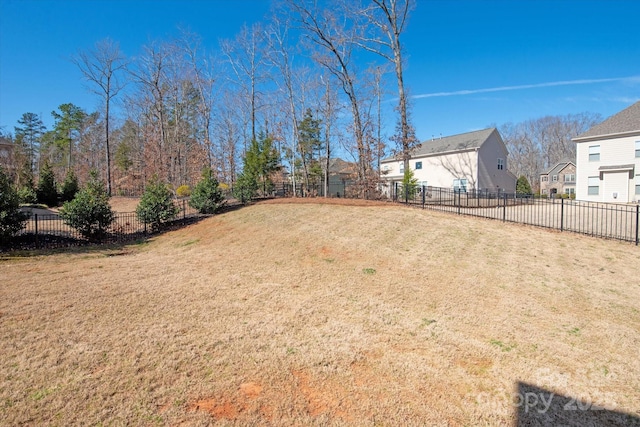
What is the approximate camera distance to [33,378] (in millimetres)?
2855

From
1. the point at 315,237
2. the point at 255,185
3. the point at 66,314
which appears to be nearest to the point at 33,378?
the point at 66,314

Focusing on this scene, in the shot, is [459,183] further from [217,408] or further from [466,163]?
[217,408]

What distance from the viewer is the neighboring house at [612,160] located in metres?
19.9

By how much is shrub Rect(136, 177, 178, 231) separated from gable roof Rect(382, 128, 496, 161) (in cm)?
1927

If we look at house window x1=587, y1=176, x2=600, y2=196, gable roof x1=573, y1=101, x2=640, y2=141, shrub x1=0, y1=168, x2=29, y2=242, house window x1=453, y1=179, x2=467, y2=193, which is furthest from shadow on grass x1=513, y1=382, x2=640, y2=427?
house window x1=453, y1=179, x2=467, y2=193

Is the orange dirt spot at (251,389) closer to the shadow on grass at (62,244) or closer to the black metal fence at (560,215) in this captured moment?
the shadow on grass at (62,244)

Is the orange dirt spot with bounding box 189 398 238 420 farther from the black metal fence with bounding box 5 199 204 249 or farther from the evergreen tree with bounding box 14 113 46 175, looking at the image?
the evergreen tree with bounding box 14 113 46 175

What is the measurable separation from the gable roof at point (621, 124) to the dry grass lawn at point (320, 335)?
18415 mm

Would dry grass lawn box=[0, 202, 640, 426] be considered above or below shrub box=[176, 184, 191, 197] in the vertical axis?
below

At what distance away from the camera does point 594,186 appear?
70.5 ft

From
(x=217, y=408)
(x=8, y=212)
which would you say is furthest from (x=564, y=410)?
(x=8, y=212)

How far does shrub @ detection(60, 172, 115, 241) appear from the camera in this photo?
10.8m

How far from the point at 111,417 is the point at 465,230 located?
8.99m

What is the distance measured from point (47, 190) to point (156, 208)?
50.9 ft
